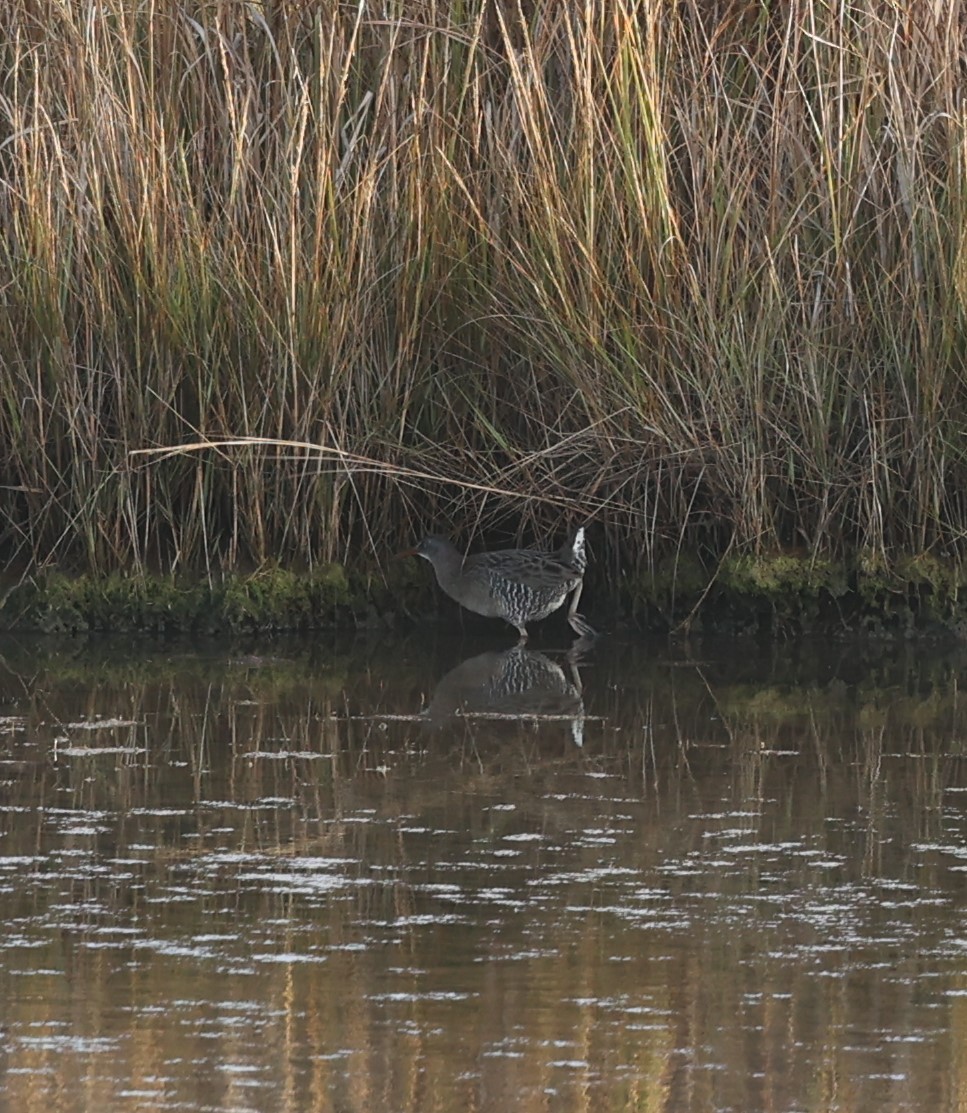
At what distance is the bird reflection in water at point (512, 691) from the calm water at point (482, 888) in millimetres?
21

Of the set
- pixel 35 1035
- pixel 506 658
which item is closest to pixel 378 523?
pixel 506 658

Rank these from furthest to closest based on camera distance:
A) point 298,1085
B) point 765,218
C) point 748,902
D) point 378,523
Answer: point 378,523, point 765,218, point 748,902, point 298,1085

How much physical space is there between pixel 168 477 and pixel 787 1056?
15.0 feet

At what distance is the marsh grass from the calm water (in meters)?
0.75

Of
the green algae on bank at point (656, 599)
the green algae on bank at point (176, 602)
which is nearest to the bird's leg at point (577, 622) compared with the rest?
the green algae on bank at point (656, 599)

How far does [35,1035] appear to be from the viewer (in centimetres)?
366

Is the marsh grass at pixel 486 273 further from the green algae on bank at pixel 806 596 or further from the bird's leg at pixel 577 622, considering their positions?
the bird's leg at pixel 577 622

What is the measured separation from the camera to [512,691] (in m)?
6.90

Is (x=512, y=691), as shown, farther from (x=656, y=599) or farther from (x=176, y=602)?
(x=176, y=602)

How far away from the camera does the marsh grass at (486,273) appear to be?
7.34m

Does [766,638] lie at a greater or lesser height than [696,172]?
lesser

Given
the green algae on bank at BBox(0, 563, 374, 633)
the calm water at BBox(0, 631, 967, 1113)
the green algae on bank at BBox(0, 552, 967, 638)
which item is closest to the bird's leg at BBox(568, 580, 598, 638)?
the green algae on bank at BBox(0, 552, 967, 638)

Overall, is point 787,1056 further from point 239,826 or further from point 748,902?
point 239,826

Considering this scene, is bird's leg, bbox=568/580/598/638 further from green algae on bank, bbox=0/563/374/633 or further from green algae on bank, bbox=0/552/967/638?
green algae on bank, bbox=0/563/374/633
